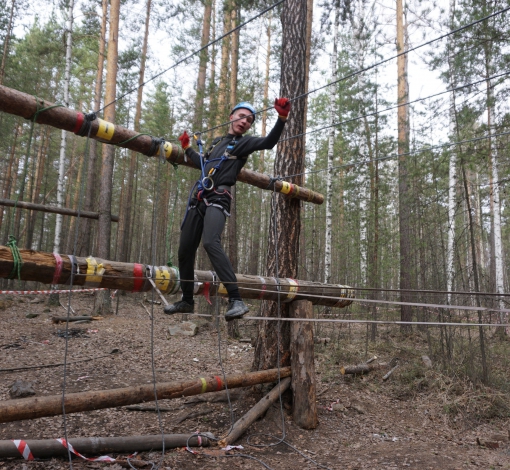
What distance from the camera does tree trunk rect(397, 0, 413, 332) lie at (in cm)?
972

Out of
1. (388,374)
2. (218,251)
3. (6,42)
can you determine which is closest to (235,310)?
(218,251)

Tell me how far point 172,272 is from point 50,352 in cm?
474

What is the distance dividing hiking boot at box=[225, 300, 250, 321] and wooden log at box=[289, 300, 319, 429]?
1.63 meters

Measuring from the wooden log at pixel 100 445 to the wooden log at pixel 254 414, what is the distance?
270 mm

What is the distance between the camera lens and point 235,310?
3.25 meters

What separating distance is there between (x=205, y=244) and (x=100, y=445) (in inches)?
80.7

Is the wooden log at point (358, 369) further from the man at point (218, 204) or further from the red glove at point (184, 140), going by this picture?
the red glove at point (184, 140)

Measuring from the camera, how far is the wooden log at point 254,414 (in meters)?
3.92

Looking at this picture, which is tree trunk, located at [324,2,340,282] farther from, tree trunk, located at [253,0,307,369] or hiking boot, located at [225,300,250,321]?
hiking boot, located at [225,300,250,321]

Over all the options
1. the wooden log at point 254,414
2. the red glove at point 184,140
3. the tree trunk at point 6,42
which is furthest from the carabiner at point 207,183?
the tree trunk at point 6,42

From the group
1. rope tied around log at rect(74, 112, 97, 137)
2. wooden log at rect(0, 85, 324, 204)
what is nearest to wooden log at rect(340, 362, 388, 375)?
wooden log at rect(0, 85, 324, 204)

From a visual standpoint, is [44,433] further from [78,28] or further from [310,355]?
[78,28]

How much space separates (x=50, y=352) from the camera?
6.88 m

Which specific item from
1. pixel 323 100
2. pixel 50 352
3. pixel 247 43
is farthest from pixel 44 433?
pixel 323 100
